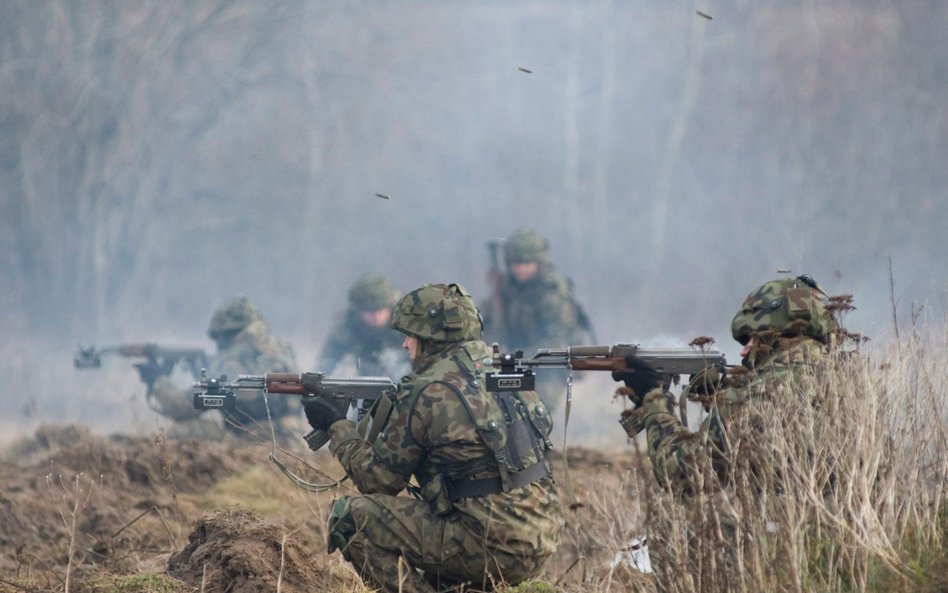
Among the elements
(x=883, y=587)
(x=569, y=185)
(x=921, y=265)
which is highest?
(x=569, y=185)

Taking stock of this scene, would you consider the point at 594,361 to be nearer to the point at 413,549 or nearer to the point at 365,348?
the point at 413,549

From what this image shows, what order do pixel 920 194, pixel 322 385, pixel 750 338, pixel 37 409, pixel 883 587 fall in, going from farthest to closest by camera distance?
pixel 920 194 < pixel 37 409 < pixel 322 385 < pixel 750 338 < pixel 883 587

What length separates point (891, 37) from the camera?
2334cm

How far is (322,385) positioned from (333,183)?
1941 centimetres

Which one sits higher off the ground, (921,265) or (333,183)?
(333,183)

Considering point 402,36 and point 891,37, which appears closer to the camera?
point 891,37

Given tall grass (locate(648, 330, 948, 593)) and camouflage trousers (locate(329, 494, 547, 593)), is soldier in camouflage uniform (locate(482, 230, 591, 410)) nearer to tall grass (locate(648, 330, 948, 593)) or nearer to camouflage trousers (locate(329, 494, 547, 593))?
camouflage trousers (locate(329, 494, 547, 593))

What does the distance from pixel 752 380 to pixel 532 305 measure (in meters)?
10.5

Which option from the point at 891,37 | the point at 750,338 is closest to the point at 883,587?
the point at 750,338

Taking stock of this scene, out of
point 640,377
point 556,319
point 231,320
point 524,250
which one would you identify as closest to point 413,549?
point 640,377

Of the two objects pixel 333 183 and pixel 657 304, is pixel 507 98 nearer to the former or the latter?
pixel 333 183

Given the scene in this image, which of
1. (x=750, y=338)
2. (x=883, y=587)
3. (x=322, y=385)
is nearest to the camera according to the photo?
(x=883, y=587)

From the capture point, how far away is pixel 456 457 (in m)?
6.39

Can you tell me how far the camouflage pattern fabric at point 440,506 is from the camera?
640 cm
